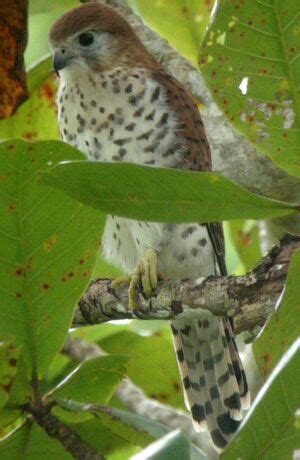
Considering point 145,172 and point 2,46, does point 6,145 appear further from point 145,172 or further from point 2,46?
point 2,46

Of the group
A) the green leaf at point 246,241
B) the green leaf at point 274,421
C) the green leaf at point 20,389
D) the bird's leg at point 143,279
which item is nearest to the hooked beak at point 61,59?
the bird's leg at point 143,279

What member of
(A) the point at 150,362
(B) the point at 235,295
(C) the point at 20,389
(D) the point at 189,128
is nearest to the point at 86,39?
(D) the point at 189,128

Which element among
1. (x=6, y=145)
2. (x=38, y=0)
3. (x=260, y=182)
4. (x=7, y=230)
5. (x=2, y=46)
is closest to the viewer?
(x=6, y=145)

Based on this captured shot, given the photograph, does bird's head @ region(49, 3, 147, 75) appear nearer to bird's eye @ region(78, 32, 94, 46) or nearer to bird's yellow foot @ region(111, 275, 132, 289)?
bird's eye @ region(78, 32, 94, 46)

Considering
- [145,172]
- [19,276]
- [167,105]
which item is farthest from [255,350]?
[167,105]

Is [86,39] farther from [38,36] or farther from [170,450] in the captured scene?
[170,450]

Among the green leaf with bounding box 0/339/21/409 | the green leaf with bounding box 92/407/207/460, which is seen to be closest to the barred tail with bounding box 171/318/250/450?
the green leaf with bounding box 92/407/207/460

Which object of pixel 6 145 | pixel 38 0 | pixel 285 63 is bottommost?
pixel 38 0
